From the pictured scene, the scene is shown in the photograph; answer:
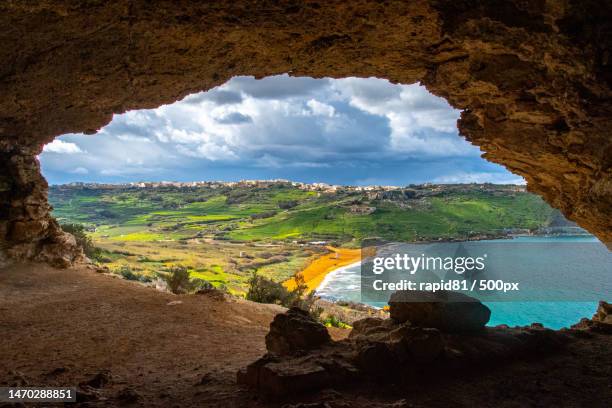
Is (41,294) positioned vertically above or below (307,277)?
above

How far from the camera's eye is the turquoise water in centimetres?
2431

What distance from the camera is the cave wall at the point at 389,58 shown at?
5.86 metres

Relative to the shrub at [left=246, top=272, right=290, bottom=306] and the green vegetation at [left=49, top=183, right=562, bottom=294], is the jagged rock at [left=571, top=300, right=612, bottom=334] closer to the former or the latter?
the shrub at [left=246, top=272, right=290, bottom=306]

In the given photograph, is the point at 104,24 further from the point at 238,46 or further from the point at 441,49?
the point at 441,49

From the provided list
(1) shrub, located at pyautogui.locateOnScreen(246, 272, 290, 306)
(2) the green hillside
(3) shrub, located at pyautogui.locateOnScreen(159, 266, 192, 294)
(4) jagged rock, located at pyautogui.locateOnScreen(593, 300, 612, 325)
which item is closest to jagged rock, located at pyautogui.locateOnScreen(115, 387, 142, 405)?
(4) jagged rock, located at pyautogui.locateOnScreen(593, 300, 612, 325)

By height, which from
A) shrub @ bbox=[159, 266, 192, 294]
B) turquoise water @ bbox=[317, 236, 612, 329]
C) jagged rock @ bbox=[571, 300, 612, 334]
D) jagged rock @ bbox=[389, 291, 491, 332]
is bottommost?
turquoise water @ bbox=[317, 236, 612, 329]

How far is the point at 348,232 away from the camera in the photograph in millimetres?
53188

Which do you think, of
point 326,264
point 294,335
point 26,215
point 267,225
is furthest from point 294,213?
point 294,335

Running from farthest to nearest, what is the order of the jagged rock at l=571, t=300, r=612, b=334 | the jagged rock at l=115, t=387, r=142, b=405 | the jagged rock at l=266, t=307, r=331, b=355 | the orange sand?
1. the orange sand
2. the jagged rock at l=571, t=300, r=612, b=334
3. the jagged rock at l=266, t=307, r=331, b=355
4. the jagged rock at l=115, t=387, r=142, b=405

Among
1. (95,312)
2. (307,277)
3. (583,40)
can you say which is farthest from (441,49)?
(307,277)

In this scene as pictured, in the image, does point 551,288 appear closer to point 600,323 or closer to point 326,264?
point 600,323

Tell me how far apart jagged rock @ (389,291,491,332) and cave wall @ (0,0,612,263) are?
3.04 metres

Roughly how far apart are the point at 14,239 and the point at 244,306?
1024cm

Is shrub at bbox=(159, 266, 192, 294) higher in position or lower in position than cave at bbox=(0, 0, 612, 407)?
lower
